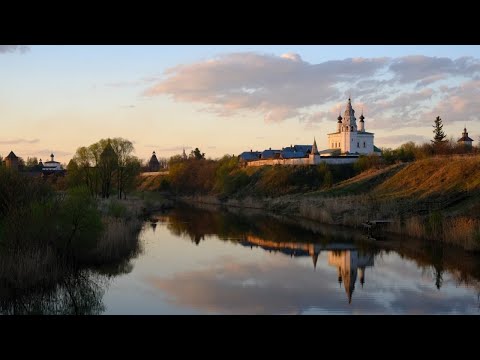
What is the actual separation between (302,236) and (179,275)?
40.0 ft

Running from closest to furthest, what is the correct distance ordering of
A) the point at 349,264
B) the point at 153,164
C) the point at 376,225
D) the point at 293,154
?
the point at 349,264 < the point at 376,225 < the point at 293,154 < the point at 153,164

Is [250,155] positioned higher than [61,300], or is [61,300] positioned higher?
[250,155]

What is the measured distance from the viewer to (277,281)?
17.5 meters

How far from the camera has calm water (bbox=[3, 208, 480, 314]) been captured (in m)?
13.8

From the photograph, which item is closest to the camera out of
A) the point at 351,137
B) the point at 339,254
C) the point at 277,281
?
the point at 277,281

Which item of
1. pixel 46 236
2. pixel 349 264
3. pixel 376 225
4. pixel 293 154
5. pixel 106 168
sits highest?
pixel 293 154

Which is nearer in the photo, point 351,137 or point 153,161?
point 351,137

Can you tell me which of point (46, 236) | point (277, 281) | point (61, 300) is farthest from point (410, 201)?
point (61, 300)

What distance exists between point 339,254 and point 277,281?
241 inches

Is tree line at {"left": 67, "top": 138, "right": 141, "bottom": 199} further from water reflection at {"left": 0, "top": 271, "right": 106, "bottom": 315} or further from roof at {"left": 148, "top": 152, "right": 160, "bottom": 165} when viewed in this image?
roof at {"left": 148, "top": 152, "right": 160, "bottom": 165}

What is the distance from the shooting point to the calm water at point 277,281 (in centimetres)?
1382

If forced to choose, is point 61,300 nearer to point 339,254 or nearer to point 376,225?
point 339,254

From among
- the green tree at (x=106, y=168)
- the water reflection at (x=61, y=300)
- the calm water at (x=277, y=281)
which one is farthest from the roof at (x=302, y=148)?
the water reflection at (x=61, y=300)
